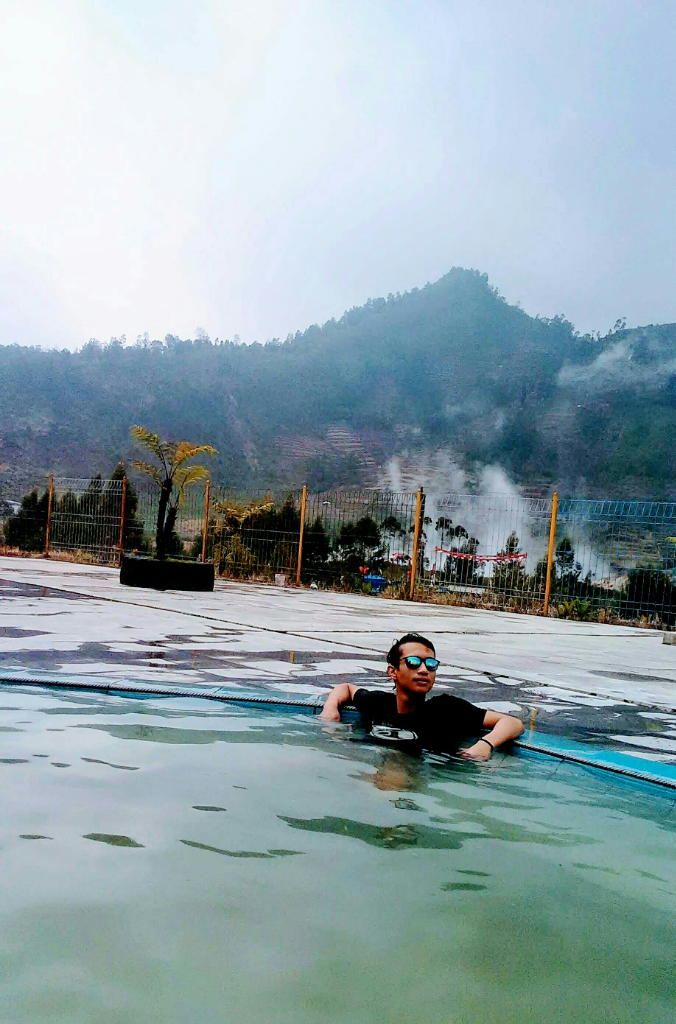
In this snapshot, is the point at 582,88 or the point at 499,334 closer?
the point at 582,88

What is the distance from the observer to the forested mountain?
152 ft

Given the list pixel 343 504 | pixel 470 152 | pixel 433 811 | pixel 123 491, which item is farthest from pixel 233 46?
pixel 470 152

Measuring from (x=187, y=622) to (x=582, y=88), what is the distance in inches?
1793

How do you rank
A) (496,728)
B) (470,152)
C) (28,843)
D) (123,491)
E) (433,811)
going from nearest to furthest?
(28,843)
(433,811)
(496,728)
(123,491)
(470,152)

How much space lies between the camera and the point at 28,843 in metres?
2.15

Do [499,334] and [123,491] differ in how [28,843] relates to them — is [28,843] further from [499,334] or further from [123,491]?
[499,334]

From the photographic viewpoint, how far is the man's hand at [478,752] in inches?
127

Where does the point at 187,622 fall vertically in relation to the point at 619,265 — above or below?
below

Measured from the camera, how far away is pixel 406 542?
1495cm

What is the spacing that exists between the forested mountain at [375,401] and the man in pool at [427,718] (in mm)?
42338

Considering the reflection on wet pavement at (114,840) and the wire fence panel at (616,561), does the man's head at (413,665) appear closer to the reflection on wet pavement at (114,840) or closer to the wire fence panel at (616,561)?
the reflection on wet pavement at (114,840)

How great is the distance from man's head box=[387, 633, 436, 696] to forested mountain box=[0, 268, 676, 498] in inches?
1667

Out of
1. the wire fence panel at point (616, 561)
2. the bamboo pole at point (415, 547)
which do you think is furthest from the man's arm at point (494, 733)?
the bamboo pole at point (415, 547)

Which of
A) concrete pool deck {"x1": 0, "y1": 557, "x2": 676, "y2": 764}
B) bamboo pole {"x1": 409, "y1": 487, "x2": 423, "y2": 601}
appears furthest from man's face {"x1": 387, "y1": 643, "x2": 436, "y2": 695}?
bamboo pole {"x1": 409, "y1": 487, "x2": 423, "y2": 601}
